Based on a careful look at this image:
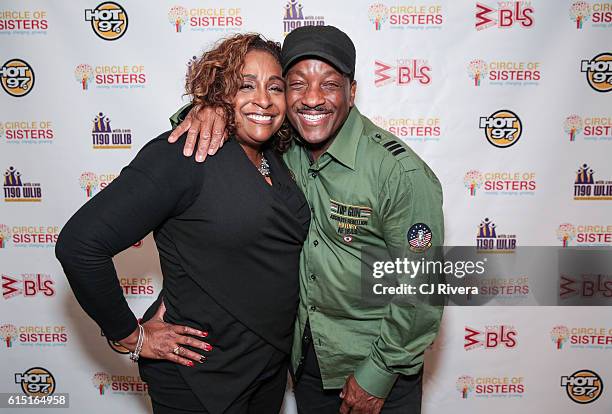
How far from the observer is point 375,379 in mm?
1325

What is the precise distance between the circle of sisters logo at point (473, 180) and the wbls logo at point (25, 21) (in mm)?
1928

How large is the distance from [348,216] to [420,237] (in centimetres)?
20

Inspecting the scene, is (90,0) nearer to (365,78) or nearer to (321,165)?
(365,78)

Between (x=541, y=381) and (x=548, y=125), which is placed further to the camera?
(x=541, y=381)

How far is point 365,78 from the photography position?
2.03m

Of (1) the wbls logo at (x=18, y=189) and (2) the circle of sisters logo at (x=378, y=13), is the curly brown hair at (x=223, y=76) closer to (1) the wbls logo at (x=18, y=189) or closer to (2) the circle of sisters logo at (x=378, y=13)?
(2) the circle of sisters logo at (x=378, y=13)

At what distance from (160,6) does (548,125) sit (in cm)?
174

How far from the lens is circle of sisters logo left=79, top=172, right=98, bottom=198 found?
2.12m

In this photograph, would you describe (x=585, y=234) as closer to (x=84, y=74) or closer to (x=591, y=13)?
(x=591, y=13)

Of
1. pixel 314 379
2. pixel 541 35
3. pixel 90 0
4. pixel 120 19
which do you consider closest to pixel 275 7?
pixel 120 19

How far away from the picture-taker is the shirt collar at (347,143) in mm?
1309

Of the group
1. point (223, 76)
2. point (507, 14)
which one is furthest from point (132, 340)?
point (507, 14)

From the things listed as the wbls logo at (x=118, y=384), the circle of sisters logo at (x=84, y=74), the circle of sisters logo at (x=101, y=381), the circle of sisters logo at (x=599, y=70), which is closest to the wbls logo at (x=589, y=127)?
the circle of sisters logo at (x=599, y=70)

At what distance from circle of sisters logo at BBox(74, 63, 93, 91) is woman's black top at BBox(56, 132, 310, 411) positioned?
45.7 inches
